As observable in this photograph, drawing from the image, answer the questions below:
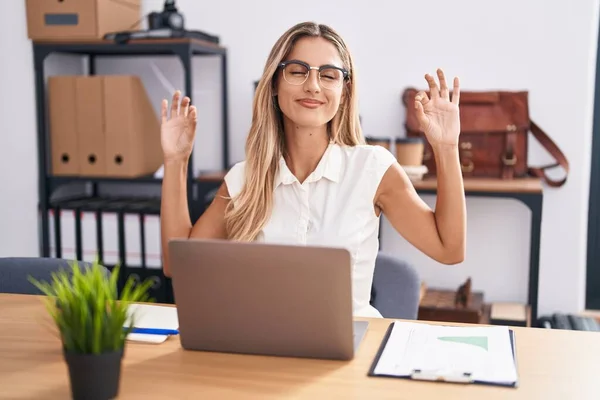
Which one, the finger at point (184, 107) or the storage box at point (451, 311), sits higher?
the finger at point (184, 107)

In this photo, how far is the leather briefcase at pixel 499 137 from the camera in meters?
2.91

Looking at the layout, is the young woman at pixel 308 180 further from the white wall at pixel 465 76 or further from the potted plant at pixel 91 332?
the white wall at pixel 465 76

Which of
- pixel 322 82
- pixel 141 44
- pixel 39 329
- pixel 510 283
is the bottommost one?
pixel 510 283

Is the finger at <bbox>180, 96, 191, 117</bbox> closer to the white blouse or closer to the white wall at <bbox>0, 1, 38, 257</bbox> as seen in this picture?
the white blouse

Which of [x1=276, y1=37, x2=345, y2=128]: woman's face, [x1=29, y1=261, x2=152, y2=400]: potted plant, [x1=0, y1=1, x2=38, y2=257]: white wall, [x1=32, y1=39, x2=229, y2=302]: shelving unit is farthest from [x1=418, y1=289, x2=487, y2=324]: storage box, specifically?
[x1=29, y1=261, x2=152, y2=400]: potted plant

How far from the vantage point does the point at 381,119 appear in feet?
10.3

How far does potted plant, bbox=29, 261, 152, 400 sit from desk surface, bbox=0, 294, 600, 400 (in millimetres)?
89

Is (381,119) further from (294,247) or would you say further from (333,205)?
(294,247)

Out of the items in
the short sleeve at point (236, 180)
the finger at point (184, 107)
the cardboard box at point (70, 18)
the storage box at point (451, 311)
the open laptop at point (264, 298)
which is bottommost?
the storage box at point (451, 311)

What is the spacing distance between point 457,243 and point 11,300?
97cm

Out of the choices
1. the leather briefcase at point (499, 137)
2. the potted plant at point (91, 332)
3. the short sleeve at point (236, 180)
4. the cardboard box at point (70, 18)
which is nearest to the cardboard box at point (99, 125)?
the cardboard box at point (70, 18)

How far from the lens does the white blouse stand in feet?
5.51

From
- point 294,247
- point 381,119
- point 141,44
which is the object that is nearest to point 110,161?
point 141,44

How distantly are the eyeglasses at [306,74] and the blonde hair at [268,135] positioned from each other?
3 cm
